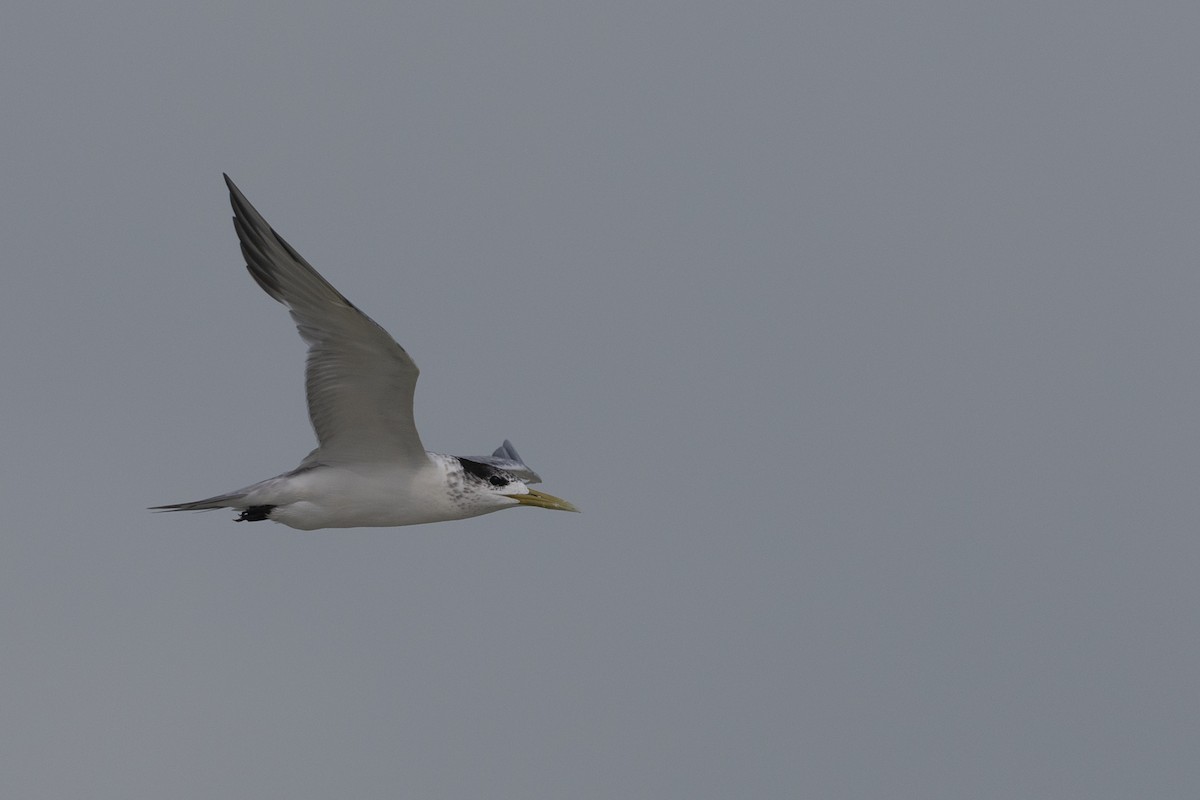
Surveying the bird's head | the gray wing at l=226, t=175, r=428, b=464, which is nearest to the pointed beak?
the bird's head

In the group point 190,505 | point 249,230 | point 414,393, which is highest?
point 249,230

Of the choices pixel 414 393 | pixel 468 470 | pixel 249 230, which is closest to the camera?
pixel 249 230

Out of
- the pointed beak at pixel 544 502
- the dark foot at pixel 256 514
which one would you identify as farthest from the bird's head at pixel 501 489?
the dark foot at pixel 256 514

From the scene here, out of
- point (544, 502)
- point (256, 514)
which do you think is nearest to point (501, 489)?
point (544, 502)

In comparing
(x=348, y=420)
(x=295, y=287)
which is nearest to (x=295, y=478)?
(x=348, y=420)

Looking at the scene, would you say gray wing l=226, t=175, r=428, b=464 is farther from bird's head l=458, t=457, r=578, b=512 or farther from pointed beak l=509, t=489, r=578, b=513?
pointed beak l=509, t=489, r=578, b=513

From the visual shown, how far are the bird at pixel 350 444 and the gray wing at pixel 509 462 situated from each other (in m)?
2.33

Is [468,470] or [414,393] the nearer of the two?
[414,393]

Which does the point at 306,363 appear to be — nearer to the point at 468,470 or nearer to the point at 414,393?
the point at 414,393

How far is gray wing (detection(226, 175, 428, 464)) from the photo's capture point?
13.8m

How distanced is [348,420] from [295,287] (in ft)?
4.84

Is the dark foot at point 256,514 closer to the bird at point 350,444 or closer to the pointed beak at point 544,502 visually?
the bird at point 350,444

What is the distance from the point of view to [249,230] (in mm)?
13781

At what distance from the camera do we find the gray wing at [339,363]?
45.3 feet
